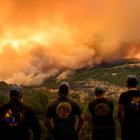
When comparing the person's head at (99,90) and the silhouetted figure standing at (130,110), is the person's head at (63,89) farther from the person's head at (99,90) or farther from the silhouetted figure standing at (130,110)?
the silhouetted figure standing at (130,110)

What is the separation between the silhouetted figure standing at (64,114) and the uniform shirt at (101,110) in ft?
4.04

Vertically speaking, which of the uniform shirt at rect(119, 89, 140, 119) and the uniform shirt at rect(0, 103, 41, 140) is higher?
the uniform shirt at rect(119, 89, 140, 119)

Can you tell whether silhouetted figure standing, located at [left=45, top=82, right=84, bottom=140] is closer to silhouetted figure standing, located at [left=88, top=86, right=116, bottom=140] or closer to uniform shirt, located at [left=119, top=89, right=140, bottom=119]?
silhouetted figure standing, located at [left=88, top=86, right=116, bottom=140]

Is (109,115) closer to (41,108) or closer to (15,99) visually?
(15,99)

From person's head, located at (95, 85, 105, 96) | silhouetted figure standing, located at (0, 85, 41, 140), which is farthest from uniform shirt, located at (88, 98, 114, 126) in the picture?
silhouetted figure standing, located at (0, 85, 41, 140)

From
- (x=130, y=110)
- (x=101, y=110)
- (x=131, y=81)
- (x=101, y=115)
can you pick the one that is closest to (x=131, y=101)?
(x=130, y=110)

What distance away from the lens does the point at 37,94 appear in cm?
8375

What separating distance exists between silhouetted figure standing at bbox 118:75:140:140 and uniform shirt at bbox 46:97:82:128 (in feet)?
5.24

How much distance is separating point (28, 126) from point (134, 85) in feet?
14.1

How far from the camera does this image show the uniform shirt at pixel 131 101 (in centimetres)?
1394

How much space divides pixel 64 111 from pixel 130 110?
238 centimetres

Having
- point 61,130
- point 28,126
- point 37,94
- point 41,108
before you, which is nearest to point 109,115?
point 61,130

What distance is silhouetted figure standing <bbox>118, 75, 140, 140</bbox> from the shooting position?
13945 mm

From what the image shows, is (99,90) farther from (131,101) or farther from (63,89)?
(63,89)
